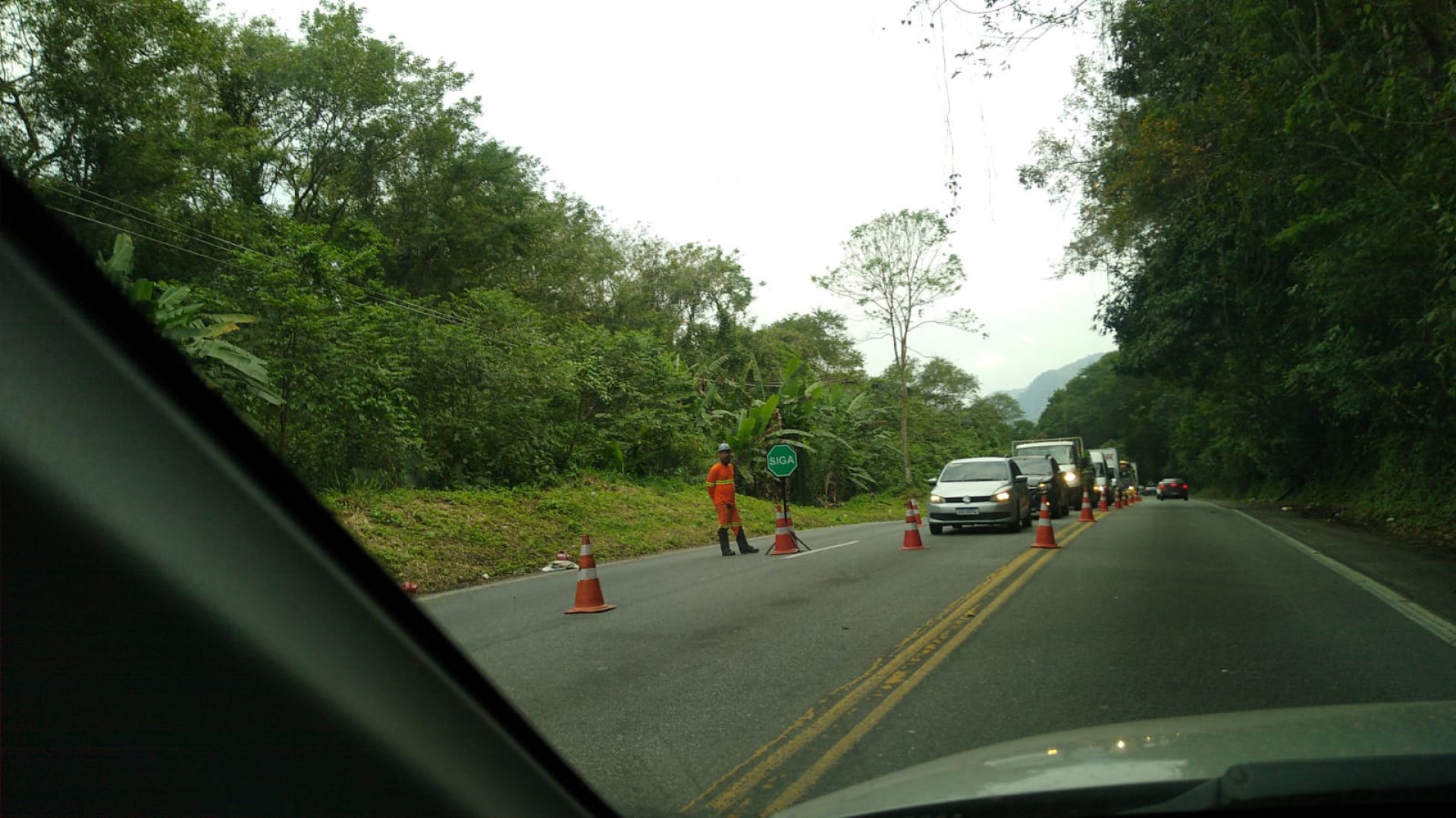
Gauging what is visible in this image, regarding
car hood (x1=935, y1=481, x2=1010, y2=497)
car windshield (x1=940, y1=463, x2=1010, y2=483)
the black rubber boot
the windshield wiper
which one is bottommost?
the black rubber boot

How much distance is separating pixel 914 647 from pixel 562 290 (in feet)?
100

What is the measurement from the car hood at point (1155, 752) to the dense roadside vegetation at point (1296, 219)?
8.61m

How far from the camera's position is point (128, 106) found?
59.4 ft

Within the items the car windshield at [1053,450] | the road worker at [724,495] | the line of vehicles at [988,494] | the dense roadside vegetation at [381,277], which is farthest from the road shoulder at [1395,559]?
the dense roadside vegetation at [381,277]

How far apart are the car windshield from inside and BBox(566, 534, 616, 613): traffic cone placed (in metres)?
11.2

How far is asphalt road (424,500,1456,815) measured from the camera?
5.04 m

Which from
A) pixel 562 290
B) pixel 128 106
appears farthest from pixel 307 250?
pixel 562 290

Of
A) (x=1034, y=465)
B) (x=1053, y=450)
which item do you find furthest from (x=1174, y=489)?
(x=1034, y=465)

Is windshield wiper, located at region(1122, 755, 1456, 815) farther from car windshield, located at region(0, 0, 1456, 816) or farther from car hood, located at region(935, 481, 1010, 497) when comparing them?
car hood, located at region(935, 481, 1010, 497)

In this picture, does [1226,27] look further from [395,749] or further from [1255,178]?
[395,749]

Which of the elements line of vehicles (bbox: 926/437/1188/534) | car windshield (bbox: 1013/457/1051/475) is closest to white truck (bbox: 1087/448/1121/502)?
car windshield (bbox: 1013/457/1051/475)

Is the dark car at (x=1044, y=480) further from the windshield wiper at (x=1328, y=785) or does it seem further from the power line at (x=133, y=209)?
the windshield wiper at (x=1328, y=785)

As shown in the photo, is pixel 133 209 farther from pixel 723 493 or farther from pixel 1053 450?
pixel 1053 450

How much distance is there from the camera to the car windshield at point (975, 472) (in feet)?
63.8
